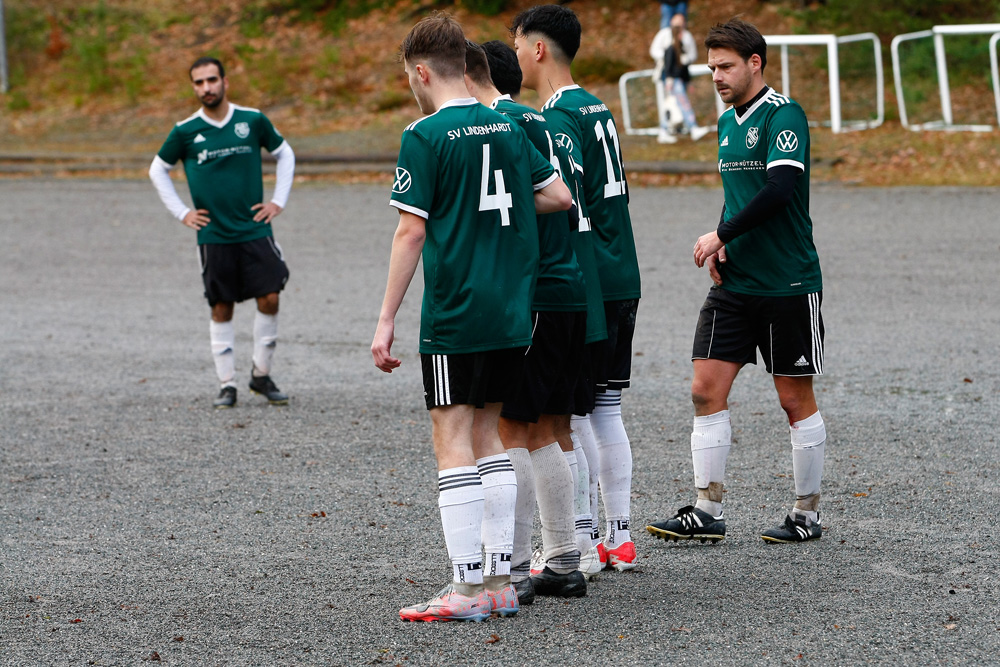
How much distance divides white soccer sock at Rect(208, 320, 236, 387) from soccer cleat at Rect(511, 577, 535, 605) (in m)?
4.32

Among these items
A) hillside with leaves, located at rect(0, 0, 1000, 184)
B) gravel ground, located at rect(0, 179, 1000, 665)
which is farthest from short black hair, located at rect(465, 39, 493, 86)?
hillside with leaves, located at rect(0, 0, 1000, 184)

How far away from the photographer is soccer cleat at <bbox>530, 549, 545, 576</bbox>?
4777mm

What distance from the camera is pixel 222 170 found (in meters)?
8.54

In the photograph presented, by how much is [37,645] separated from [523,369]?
1907 mm

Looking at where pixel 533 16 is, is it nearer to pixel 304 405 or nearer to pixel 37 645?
pixel 37 645

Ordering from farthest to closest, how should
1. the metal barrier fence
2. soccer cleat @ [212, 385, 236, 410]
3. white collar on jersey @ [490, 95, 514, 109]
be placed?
the metal barrier fence
soccer cleat @ [212, 385, 236, 410]
white collar on jersey @ [490, 95, 514, 109]

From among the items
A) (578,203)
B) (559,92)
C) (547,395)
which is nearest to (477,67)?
(559,92)

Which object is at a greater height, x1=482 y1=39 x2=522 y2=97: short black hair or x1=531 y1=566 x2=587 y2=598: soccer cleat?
x1=482 y1=39 x2=522 y2=97: short black hair

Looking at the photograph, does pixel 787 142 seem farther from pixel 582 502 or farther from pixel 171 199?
pixel 171 199

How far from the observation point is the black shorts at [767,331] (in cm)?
525

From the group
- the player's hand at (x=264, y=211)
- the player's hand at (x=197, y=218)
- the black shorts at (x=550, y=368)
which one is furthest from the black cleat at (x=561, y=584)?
the player's hand at (x=197, y=218)

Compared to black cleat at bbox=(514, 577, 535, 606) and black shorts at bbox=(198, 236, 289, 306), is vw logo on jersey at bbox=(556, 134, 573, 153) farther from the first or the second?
black shorts at bbox=(198, 236, 289, 306)

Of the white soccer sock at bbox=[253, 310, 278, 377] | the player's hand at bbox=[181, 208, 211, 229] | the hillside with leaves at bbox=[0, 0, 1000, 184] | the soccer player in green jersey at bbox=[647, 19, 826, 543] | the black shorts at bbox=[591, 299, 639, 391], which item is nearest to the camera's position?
the black shorts at bbox=[591, 299, 639, 391]

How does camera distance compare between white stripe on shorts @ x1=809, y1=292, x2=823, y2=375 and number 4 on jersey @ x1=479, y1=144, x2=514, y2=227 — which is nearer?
number 4 on jersey @ x1=479, y1=144, x2=514, y2=227
